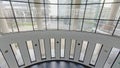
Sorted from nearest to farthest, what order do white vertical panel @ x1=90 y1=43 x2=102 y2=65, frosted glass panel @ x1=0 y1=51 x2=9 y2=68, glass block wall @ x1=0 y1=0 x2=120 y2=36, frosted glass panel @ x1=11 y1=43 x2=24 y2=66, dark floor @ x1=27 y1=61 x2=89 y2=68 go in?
glass block wall @ x1=0 y1=0 x2=120 y2=36 < frosted glass panel @ x1=0 y1=51 x2=9 y2=68 < frosted glass panel @ x1=11 y1=43 x2=24 y2=66 < white vertical panel @ x1=90 y1=43 x2=102 y2=65 < dark floor @ x1=27 y1=61 x2=89 y2=68

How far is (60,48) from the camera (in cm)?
798

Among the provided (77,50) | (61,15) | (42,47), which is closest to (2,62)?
(42,47)

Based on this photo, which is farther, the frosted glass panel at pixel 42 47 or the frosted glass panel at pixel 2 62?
the frosted glass panel at pixel 42 47

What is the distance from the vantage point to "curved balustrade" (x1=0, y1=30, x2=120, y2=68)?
5977 millimetres

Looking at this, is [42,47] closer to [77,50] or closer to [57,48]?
[57,48]

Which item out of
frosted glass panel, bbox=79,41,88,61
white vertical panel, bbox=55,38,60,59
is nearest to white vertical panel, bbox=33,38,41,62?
white vertical panel, bbox=55,38,60,59

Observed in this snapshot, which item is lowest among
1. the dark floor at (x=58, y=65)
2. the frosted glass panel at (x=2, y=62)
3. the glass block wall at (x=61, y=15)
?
the dark floor at (x=58, y=65)

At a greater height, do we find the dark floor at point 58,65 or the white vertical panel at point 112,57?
the white vertical panel at point 112,57

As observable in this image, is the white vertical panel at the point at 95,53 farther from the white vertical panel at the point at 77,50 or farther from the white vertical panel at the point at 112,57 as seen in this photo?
the white vertical panel at the point at 77,50

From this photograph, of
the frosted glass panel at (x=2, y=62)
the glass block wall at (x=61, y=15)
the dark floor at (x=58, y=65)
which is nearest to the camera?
the glass block wall at (x=61, y=15)

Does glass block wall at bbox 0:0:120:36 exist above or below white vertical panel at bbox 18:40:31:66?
above

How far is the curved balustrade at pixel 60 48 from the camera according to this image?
235 inches

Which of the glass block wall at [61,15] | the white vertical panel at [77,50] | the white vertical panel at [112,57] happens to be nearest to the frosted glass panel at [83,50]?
the white vertical panel at [77,50]

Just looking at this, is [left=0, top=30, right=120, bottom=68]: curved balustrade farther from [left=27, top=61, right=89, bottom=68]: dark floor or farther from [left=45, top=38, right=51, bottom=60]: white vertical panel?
[left=27, top=61, right=89, bottom=68]: dark floor
